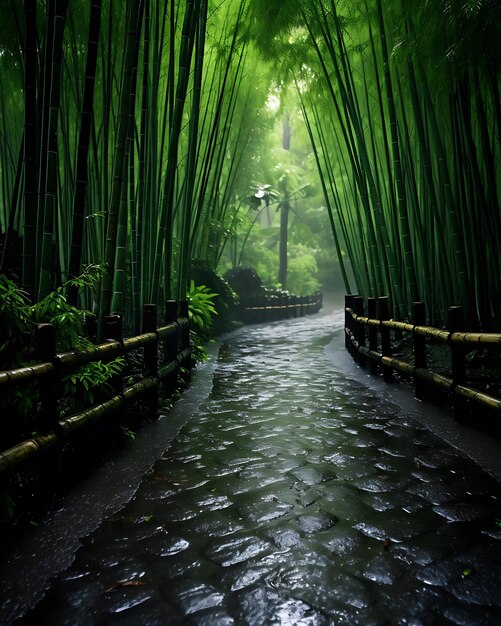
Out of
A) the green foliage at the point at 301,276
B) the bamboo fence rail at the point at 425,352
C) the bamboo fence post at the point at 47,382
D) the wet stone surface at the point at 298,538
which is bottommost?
the wet stone surface at the point at 298,538

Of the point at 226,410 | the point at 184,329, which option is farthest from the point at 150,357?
the point at 184,329

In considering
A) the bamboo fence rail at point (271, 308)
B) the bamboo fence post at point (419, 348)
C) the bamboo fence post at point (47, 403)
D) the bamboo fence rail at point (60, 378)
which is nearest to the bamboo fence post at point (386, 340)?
the bamboo fence post at point (419, 348)

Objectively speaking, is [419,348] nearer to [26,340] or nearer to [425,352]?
[425,352]

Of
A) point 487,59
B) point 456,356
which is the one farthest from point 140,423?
point 487,59

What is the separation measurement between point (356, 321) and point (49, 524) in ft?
16.1

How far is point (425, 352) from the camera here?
4.13 meters

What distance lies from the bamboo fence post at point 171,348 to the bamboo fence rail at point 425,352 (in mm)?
2005

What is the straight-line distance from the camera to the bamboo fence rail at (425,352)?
2939mm

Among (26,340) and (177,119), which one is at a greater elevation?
(177,119)

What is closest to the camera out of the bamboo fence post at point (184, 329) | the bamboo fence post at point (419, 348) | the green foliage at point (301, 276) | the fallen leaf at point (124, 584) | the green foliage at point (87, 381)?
the fallen leaf at point (124, 584)

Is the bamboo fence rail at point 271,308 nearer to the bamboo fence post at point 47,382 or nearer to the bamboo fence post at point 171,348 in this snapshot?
the bamboo fence post at point 171,348

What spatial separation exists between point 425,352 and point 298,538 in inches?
103

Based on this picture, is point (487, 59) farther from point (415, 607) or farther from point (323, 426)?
point (415, 607)

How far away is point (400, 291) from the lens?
5.46 metres
